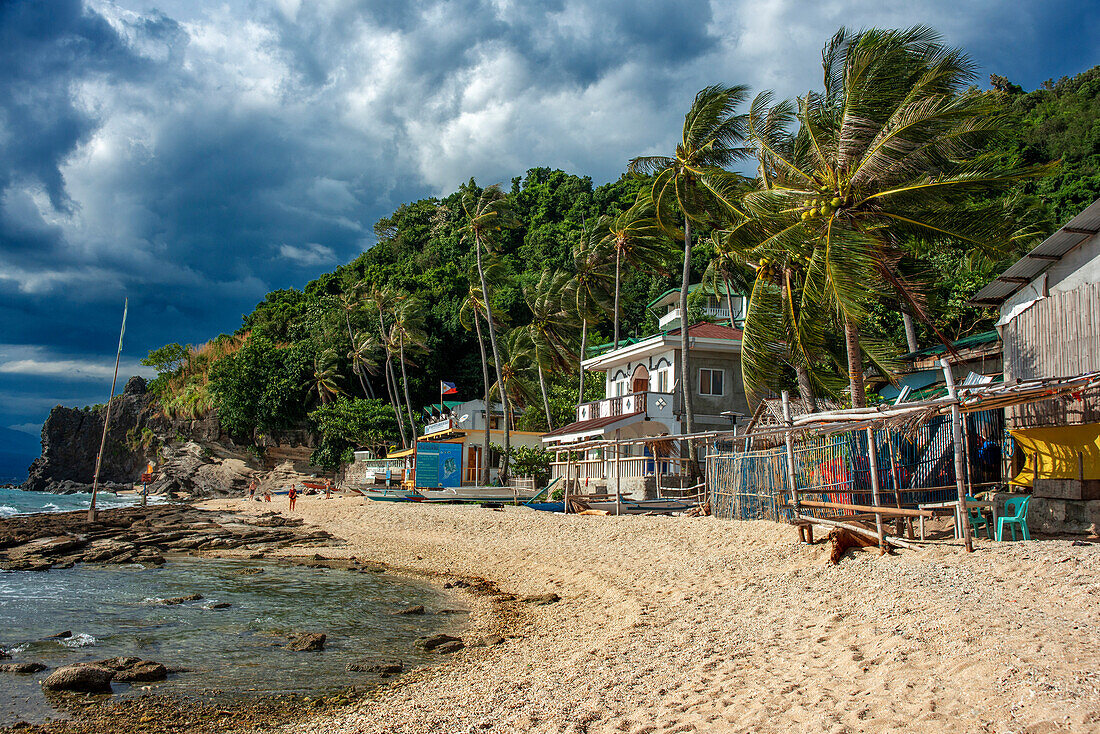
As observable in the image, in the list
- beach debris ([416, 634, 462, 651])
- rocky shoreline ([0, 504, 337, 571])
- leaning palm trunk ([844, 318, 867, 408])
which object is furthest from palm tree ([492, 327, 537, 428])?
beach debris ([416, 634, 462, 651])

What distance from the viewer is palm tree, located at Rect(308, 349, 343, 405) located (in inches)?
2062

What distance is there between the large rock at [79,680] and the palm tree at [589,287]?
30473 mm

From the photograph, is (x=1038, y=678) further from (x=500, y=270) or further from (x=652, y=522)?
(x=500, y=270)

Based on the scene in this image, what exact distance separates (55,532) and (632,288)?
38.9m

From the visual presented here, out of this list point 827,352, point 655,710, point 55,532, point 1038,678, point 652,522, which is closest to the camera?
point 1038,678

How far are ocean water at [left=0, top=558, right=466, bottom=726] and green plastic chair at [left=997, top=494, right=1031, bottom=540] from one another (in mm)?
8115

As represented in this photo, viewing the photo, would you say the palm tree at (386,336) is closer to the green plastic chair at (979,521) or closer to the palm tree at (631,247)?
the palm tree at (631,247)

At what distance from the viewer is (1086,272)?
11.5 metres

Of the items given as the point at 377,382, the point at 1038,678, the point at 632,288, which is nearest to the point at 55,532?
the point at 1038,678

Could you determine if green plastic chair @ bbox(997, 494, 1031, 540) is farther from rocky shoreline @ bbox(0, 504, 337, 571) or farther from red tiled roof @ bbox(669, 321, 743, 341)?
rocky shoreline @ bbox(0, 504, 337, 571)

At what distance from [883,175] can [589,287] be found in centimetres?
2539

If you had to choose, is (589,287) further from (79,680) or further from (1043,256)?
(79,680)

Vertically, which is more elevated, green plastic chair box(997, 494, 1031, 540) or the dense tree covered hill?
the dense tree covered hill

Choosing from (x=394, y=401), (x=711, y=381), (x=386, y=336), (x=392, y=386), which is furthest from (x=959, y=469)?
(x=386, y=336)
